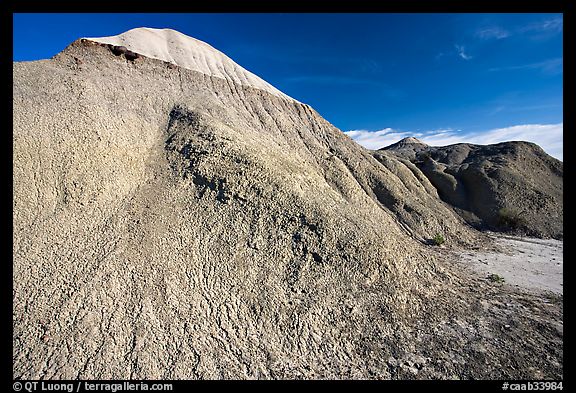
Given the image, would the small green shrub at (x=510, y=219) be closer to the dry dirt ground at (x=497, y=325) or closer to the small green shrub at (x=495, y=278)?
the dry dirt ground at (x=497, y=325)

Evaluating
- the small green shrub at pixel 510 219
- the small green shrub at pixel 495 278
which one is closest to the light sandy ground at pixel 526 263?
the small green shrub at pixel 495 278

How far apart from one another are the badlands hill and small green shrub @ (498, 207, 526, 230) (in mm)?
13356

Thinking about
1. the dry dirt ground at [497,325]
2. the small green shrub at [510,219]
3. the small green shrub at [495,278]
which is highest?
the small green shrub at [510,219]

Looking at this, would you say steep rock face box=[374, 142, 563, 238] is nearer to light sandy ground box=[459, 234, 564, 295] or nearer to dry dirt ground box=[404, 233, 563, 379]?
light sandy ground box=[459, 234, 564, 295]

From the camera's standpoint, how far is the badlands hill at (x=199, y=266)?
6758 millimetres

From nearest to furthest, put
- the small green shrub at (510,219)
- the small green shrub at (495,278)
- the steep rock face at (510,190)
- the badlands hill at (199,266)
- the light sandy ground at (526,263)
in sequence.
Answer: the badlands hill at (199,266), the small green shrub at (495,278), the light sandy ground at (526,263), the small green shrub at (510,219), the steep rock face at (510,190)

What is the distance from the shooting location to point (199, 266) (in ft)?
29.1

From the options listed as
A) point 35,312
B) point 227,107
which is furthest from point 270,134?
point 35,312

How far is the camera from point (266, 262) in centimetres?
950

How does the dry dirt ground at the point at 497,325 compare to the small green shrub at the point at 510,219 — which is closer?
the dry dirt ground at the point at 497,325

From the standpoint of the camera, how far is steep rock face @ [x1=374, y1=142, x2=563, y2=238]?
21.5 meters

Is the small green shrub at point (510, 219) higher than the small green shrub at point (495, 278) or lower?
higher

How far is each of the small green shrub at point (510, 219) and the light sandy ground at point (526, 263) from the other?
2.24 metres

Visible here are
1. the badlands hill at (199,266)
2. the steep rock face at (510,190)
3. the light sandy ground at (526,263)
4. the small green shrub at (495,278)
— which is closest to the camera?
the badlands hill at (199,266)
